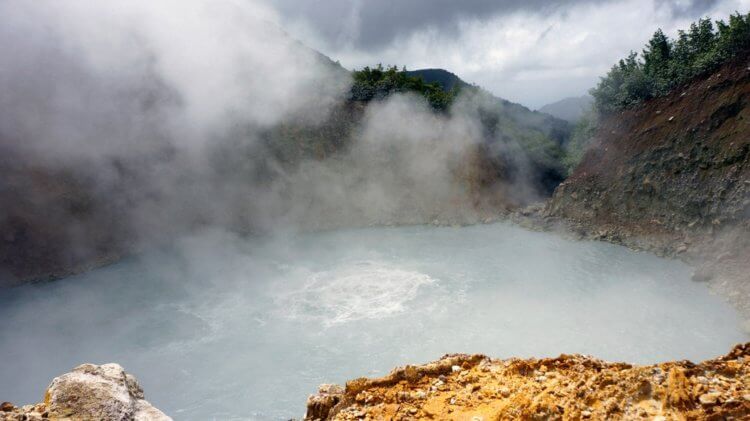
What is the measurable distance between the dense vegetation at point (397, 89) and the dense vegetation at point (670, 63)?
9096 millimetres

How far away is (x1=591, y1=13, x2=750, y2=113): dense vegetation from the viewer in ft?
59.8

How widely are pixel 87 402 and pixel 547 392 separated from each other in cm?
465

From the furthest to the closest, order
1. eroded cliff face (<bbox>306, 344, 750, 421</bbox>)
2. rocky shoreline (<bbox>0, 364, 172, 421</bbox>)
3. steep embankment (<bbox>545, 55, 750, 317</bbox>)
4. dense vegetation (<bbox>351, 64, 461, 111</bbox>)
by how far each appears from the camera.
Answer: dense vegetation (<bbox>351, 64, 461, 111</bbox>)
steep embankment (<bbox>545, 55, 750, 317</bbox>)
rocky shoreline (<bbox>0, 364, 172, 421</bbox>)
eroded cliff face (<bbox>306, 344, 750, 421</bbox>)

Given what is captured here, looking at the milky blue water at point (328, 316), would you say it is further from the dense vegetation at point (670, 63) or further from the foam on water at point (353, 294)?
the dense vegetation at point (670, 63)

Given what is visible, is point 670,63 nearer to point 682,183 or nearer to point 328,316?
point 682,183

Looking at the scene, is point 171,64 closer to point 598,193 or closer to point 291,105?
point 291,105

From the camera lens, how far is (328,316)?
13.7 meters

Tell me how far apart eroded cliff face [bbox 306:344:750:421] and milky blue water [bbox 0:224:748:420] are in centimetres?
509

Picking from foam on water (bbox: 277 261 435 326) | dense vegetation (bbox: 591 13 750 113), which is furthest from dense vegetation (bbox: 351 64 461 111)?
foam on water (bbox: 277 261 435 326)

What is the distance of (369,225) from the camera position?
24672mm

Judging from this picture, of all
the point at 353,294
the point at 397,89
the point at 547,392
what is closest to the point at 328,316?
the point at 353,294

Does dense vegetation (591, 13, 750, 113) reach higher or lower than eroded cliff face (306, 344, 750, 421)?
higher

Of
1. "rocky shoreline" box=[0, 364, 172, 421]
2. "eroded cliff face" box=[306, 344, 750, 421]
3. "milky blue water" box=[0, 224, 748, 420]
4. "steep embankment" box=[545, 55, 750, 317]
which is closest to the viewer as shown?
"eroded cliff face" box=[306, 344, 750, 421]

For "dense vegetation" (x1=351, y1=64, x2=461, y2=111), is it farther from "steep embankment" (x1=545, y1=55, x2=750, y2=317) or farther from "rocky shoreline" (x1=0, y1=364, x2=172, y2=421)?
"rocky shoreline" (x1=0, y1=364, x2=172, y2=421)
